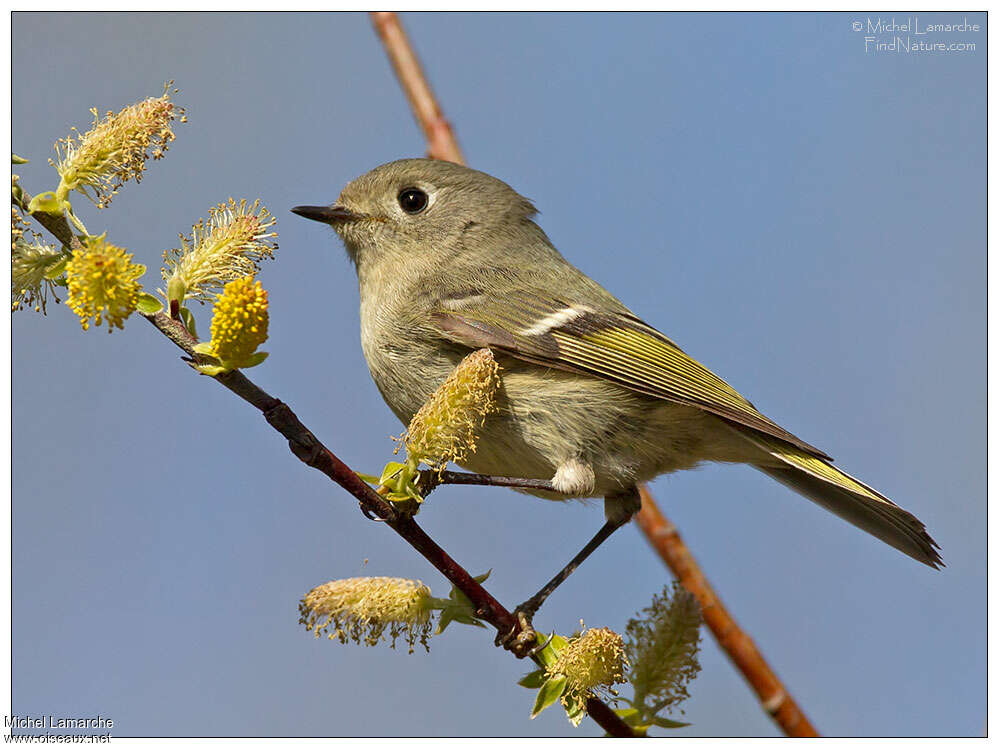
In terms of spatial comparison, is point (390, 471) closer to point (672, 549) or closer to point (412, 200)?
point (672, 549)

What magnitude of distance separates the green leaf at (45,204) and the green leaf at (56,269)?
0.23 ft

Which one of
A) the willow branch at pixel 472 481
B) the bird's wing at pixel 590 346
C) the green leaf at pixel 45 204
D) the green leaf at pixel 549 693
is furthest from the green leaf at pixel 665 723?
the green leaf at pixel 45 204

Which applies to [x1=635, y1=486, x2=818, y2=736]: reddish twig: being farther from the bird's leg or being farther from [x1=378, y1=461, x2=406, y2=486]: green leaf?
[x1=378, y1=461, x2=406, y2=486]: green leaf

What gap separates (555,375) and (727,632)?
725 mm

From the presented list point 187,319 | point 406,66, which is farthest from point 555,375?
point 187,319

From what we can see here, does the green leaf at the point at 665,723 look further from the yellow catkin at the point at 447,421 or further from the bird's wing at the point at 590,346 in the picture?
the bird's wing at the point at 590,346

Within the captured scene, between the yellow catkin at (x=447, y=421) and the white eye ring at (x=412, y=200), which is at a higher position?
the white eye ring at (x=412, y=200)

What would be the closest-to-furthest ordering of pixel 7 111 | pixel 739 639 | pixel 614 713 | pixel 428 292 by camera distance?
1. pixel 614 713
2. pixel 7 111
3. pixel 739 639
4. pixel 428 292

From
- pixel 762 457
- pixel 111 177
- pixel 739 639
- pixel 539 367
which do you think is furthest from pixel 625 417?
pixel 111 177

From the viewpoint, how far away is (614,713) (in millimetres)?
1602

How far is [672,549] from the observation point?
2207 mm

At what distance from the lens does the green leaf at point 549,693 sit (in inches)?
62.1

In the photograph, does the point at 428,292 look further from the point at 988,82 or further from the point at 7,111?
the point at 988,82
